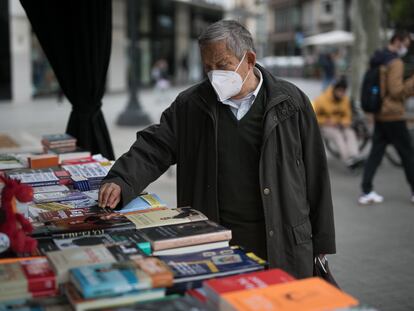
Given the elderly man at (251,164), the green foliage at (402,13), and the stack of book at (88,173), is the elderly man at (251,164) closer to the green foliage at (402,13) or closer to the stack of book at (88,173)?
→ the stack of book at (88,173)

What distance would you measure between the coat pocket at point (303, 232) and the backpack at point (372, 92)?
478 cm

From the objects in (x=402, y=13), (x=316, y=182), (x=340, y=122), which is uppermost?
(x=402, y=13)

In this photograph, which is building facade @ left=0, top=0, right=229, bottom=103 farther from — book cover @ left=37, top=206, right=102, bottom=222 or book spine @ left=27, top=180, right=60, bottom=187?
book cover @ left=37, top=206, right=102, bottom=222

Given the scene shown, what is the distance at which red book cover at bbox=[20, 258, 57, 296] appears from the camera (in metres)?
1.89

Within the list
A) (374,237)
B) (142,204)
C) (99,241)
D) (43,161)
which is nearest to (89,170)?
(43,161)

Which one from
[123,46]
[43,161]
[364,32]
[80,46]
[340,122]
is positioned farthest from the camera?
[123,46]

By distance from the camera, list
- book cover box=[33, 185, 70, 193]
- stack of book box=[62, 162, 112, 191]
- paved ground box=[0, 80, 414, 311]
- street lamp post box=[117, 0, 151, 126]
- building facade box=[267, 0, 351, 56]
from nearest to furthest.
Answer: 1. book cover box=[33, 185, 70, 193]
2. stack of book box=[62, 162, 112, 191]
3. paved ground box=[0, 80, 414, 311]
4. street lamp post box=[117, 0, 151, 126]
5. building facade box=[267, 0, 351, 56]

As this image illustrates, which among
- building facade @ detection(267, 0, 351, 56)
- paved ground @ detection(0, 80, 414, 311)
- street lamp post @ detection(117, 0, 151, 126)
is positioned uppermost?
building facade @ detection(267, 0, 351, 56)

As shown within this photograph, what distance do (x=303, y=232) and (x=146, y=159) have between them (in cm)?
86

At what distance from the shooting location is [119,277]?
6.08 ft

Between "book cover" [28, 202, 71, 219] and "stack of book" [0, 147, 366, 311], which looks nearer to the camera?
"stack of book" [0, 147, 366, 311]

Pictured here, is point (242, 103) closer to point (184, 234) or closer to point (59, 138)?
point (184, 234)

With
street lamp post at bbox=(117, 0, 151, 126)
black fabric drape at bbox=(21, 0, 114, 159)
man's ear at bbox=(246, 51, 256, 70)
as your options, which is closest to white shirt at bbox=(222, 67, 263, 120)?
man's ear at bbox=(246, 51, 256, 70)

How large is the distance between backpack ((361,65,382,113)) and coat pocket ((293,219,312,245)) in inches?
188
